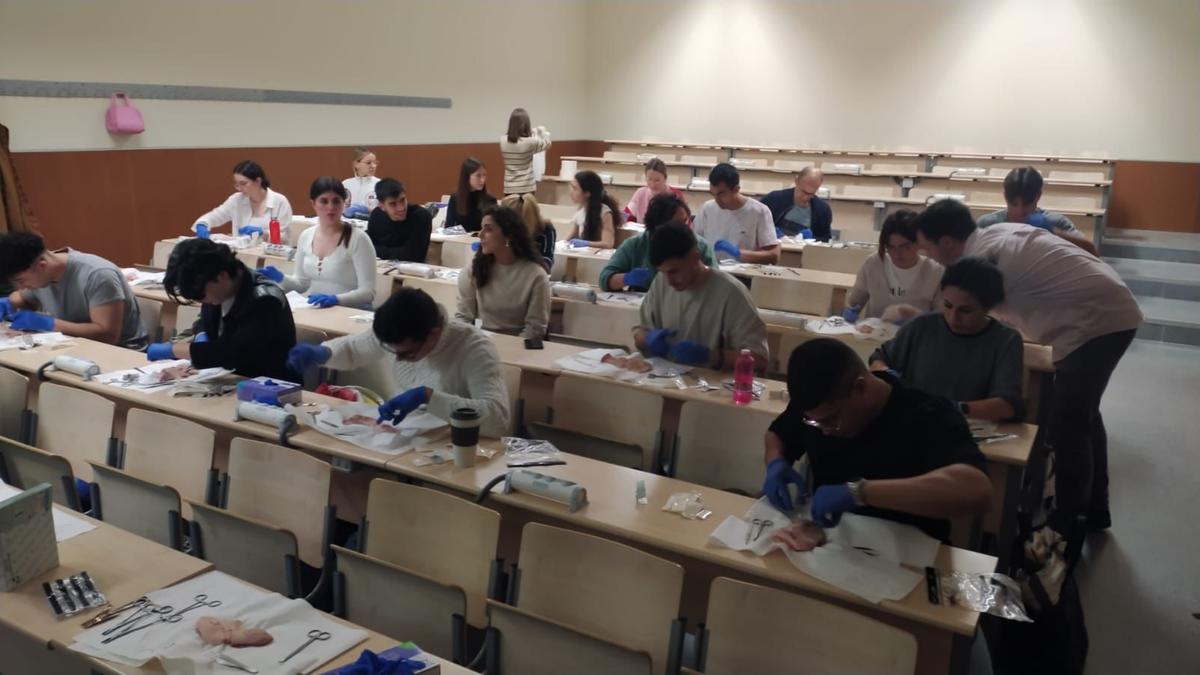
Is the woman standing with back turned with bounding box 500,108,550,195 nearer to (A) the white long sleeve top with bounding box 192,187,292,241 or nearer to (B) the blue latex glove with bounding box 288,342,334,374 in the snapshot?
(A) the white long sleeve top with bounding box 192,187,292,241

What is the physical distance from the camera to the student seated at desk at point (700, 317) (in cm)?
338

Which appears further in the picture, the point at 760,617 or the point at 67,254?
the point at 67,254

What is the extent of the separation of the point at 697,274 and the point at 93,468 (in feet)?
7.48

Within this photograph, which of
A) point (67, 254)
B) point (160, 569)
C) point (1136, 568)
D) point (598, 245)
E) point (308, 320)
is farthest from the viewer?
point (598, 245)

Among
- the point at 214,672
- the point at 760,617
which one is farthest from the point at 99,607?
the point at 760,617

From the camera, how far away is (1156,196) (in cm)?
894

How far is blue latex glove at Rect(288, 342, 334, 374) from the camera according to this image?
10.6 feet

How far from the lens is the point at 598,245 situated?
6.14 meters

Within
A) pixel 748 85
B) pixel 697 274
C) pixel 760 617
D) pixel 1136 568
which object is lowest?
pixel 1136 568

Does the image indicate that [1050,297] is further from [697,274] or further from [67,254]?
[67,254]

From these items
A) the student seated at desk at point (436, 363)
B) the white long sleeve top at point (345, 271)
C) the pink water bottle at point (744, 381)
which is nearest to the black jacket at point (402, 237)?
the white long sleeve top at point (345, 271)

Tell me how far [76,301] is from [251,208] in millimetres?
2671

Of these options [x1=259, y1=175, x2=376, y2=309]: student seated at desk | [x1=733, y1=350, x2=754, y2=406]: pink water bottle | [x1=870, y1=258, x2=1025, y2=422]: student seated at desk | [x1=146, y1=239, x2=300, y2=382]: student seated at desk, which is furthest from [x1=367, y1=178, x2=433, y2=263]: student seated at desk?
[x1=870, y1=258, x2=1025, y2=422]: student seated at desk

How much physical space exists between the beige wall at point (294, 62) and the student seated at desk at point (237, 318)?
3.91 metres
